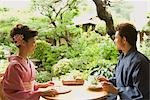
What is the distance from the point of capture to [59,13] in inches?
116

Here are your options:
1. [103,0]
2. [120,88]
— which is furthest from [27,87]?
[103,0]

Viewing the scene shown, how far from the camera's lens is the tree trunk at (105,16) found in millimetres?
2920

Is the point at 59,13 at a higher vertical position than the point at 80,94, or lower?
higher

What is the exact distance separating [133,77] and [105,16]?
103 centimetres

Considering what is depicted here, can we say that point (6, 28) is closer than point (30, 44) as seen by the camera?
No

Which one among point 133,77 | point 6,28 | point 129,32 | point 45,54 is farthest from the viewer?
point 45,54

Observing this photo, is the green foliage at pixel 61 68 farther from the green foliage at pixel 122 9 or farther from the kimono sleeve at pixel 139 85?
the kimono sleeve at pixel 139 85

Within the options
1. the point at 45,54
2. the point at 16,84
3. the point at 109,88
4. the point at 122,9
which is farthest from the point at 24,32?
the point at 122,9

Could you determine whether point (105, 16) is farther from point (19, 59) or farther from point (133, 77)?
point (19, 59)

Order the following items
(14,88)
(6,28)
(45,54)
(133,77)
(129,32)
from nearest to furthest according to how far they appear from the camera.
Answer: (14,88) < (133,77) < (129,32) < (6,28) < (45,54)

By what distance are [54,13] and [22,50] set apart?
91cm

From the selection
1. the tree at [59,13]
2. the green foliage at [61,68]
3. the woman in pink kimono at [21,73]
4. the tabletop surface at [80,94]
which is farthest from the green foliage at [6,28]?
the tabletop surface at [80,94]

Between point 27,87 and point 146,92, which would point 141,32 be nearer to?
point 146,92

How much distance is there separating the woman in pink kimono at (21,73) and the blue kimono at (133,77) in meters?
0.52
